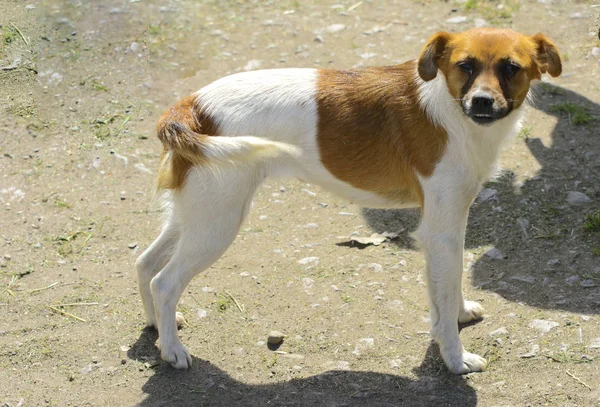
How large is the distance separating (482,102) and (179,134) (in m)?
1.60

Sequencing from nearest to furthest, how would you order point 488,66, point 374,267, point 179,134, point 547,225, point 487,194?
point 488,66 → point 179,134 → point 374,267 → point 547,225 → point 487,194

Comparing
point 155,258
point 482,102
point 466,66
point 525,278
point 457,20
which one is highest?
point 466,66

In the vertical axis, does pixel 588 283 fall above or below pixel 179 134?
below

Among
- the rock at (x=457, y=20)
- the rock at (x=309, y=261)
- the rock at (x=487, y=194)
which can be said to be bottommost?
the rock at (x=309, y=261)

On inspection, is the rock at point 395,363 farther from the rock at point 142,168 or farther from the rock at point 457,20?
the rock at point 457,20

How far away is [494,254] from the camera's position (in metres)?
5.63

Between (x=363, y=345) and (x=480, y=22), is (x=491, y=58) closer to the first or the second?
(x=363, y=345)

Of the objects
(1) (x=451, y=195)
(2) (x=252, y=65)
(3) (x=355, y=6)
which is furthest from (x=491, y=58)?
(3) (x=355, y=6)

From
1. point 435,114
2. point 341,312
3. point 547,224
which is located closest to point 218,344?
point 341,312

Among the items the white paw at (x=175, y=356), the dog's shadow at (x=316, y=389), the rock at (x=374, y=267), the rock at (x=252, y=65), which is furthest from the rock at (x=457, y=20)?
the white paw at (x=175, y=356)

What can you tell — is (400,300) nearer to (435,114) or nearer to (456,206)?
(456,206)

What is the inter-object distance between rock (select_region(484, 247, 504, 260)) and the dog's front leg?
110 cm

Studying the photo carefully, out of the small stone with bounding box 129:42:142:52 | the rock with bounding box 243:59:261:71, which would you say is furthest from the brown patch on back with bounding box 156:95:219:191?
the small stone with bounding box 129:42:142:52

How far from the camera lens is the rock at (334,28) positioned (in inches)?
327
